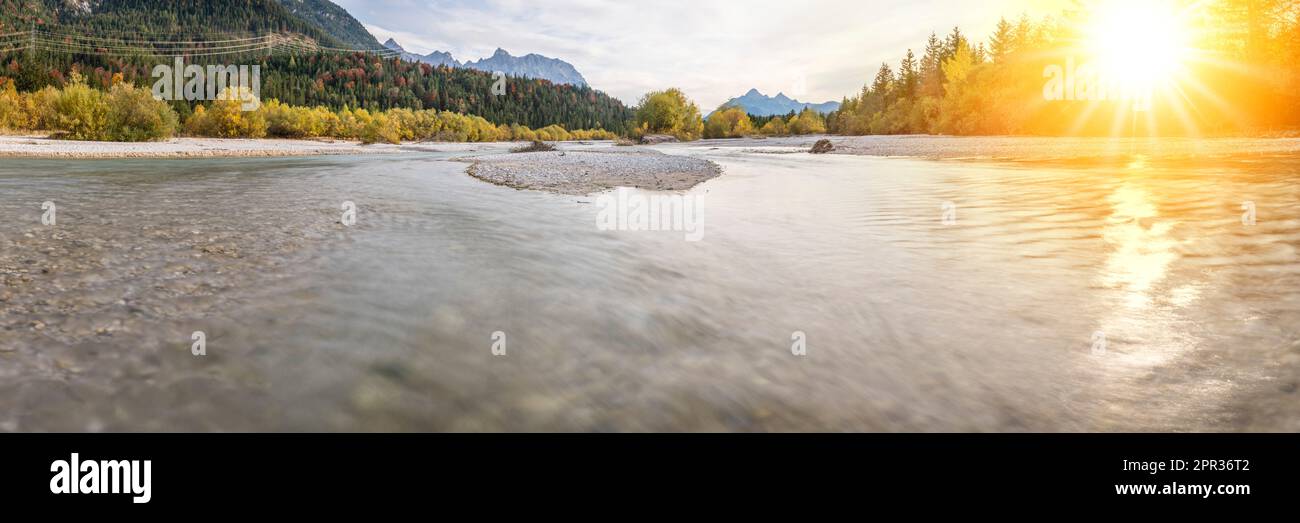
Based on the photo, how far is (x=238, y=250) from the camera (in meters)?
8.18

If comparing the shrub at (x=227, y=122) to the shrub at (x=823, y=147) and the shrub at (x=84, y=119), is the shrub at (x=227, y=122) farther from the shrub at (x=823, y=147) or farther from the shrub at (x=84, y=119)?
the shrub at (x=823, y=147)

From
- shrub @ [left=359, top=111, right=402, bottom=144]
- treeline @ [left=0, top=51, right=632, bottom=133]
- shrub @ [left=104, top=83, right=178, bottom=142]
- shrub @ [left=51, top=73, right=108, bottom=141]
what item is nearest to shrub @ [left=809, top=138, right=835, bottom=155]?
shrub @ [left=104, top=83, right=178, bottom=142]

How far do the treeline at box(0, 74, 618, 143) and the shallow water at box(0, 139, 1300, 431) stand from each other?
52.7m

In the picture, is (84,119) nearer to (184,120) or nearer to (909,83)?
(184,120)

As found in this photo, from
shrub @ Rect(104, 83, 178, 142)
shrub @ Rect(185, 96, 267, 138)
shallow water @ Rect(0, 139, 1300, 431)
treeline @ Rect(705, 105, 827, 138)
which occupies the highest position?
treeline @ Rect(705, 105, 827, 138)

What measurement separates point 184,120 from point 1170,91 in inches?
4342

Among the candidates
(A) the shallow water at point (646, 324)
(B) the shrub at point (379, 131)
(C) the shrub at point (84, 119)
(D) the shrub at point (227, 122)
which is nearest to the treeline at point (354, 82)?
(B) the shrub at point (379, 131)

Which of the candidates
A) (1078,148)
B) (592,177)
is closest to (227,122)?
(592,177)

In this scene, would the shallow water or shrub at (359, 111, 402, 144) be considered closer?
the shallow water

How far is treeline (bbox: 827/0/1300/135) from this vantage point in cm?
3788

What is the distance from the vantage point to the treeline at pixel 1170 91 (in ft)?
124

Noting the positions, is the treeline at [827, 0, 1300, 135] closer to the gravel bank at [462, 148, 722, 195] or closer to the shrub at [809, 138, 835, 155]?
the shrub at [809, 138, 835, 155]

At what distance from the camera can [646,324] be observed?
576cm
